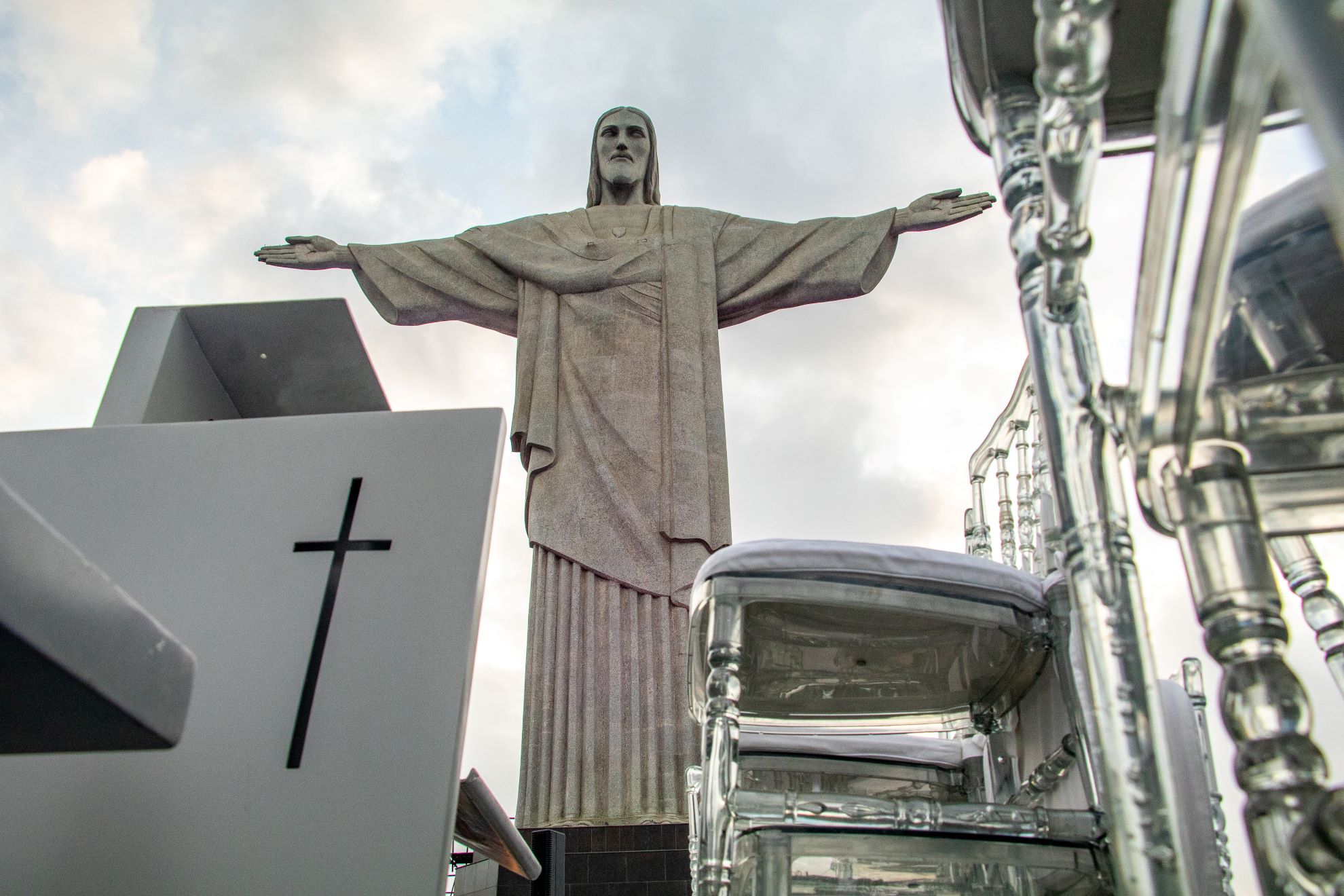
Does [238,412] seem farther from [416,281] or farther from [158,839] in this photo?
[416,281]

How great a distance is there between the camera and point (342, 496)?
118cm

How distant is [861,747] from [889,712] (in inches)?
7.5

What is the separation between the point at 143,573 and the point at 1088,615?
959 millimetres

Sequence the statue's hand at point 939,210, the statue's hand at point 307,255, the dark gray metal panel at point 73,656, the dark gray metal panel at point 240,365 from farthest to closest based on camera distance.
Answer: the statue's hand at point 307,255, the statue's hand at point 939,210, the dark gray metal panel at point 240,365, the dark gray metal panel at point 73,656

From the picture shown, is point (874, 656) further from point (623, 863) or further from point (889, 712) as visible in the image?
point (623, 863)

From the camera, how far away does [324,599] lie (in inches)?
43.6

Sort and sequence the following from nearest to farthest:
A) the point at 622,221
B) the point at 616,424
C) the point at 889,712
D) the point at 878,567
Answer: the point at 878,567
the point at 889,712
the point at 616,424
the point at 622,221

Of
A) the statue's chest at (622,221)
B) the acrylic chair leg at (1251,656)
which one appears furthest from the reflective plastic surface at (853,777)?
the statue's chest at (622,221)

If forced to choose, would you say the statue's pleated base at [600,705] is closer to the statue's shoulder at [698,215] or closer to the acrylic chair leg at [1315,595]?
the statue's shoulder at [698,215]

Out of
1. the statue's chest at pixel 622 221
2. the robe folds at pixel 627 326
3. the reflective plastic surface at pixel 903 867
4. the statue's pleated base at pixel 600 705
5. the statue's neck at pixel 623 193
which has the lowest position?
the reflective plastic surface at pixel 903 867

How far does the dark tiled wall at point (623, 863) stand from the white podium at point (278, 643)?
1.69m

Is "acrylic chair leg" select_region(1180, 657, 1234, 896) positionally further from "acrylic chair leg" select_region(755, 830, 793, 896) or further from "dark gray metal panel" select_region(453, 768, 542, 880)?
"dark gray metal panel" select_region(453, 768, 542, 880)

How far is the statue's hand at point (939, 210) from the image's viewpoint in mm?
3590

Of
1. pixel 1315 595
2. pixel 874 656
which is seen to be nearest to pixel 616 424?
pixel 874 656
